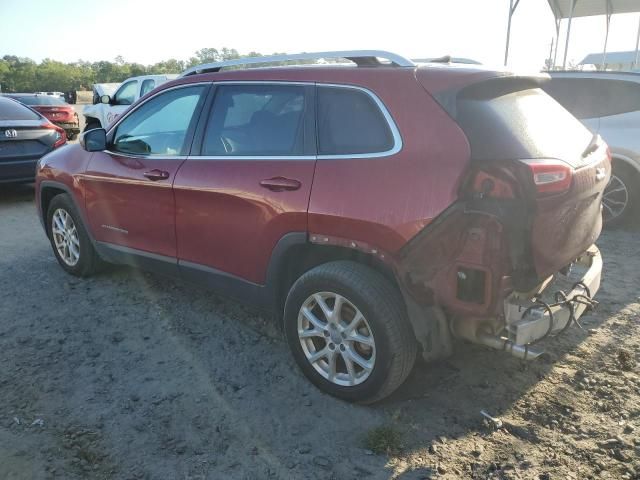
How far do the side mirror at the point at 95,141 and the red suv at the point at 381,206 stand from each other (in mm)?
687

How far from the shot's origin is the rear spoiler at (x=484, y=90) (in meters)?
2.67

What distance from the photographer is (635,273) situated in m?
4.92

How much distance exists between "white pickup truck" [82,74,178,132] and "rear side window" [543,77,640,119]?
310 inches

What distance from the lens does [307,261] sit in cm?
324

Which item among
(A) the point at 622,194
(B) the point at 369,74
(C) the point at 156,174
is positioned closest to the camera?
(B) the point at 369,74

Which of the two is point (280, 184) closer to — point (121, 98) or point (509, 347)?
point (509, 347)

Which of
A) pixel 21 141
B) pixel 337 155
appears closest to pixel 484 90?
pixel 337 155

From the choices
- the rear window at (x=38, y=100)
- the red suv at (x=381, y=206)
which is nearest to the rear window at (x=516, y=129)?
the red suv at (x=381, y=206)

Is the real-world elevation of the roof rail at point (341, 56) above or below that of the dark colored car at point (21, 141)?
above

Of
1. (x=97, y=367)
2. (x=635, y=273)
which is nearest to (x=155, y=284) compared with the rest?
(x=97, y=367)

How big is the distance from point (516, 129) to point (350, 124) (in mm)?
855

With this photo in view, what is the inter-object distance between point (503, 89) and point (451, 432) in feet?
5.96

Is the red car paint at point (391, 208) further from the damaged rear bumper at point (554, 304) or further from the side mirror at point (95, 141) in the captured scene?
the side mirror at point (95, 141)

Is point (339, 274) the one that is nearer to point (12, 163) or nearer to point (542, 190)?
point (542, 190)
